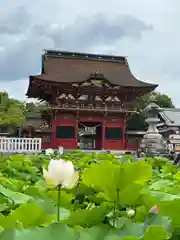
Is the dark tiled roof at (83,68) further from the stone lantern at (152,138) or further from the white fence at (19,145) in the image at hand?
the white fence at (19,145)

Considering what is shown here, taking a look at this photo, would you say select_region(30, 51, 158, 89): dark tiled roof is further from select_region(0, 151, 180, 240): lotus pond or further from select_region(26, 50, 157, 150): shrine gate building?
select_region(0, 151, 180, 240): lotus pond

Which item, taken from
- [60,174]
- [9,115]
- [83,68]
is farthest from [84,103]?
[60,174]

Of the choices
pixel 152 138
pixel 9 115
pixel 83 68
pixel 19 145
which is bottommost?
pixel 19 145

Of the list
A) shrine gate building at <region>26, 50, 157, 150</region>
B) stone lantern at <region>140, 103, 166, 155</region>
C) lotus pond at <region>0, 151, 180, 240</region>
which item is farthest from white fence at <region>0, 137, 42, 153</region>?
lotus pond at <region>0, 151, 180, 240</region>

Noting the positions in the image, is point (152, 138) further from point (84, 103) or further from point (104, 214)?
point (104, 214)

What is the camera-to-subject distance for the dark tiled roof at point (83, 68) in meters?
21.7

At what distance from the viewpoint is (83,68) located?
2350cm

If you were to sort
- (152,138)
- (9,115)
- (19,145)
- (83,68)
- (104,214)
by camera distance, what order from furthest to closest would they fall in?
(9,115)
(83,68)
(152,138)
(19,145)
(104,214)

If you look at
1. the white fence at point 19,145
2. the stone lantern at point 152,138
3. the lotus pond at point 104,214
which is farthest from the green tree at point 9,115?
the lotus pond at point 104,214

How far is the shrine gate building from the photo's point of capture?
20484mm

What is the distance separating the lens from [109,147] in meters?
20.8

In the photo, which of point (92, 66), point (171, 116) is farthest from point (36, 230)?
point (171, 116)

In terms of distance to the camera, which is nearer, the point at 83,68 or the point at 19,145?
the point at 19,145

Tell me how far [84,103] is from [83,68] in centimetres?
323
